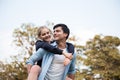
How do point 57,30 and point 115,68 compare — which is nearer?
point 57,30

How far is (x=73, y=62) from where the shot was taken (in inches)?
150

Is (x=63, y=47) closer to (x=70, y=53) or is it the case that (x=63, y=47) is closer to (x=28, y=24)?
(x=70, y=53)

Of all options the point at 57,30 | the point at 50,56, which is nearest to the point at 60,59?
the point at 50,56

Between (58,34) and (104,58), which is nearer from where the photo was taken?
(58,34)

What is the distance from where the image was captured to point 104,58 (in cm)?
2305

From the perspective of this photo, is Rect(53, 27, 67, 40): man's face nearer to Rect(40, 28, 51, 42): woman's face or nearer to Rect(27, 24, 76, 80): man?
Rect(27, 24, 76, 80): man

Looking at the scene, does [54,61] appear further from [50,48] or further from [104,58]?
[104,58]

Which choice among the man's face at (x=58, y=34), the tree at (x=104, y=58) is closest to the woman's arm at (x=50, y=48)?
the man's face at (x=58, y=34)

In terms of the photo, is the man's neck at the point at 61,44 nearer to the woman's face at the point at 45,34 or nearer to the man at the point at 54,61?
the man at the point at 54,61

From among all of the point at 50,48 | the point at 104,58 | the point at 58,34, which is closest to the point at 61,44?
the point at 58,34

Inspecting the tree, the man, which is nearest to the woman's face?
the man

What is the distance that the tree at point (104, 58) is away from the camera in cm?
2269

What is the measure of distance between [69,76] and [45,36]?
0.65 meters

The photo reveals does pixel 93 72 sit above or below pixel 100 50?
below
